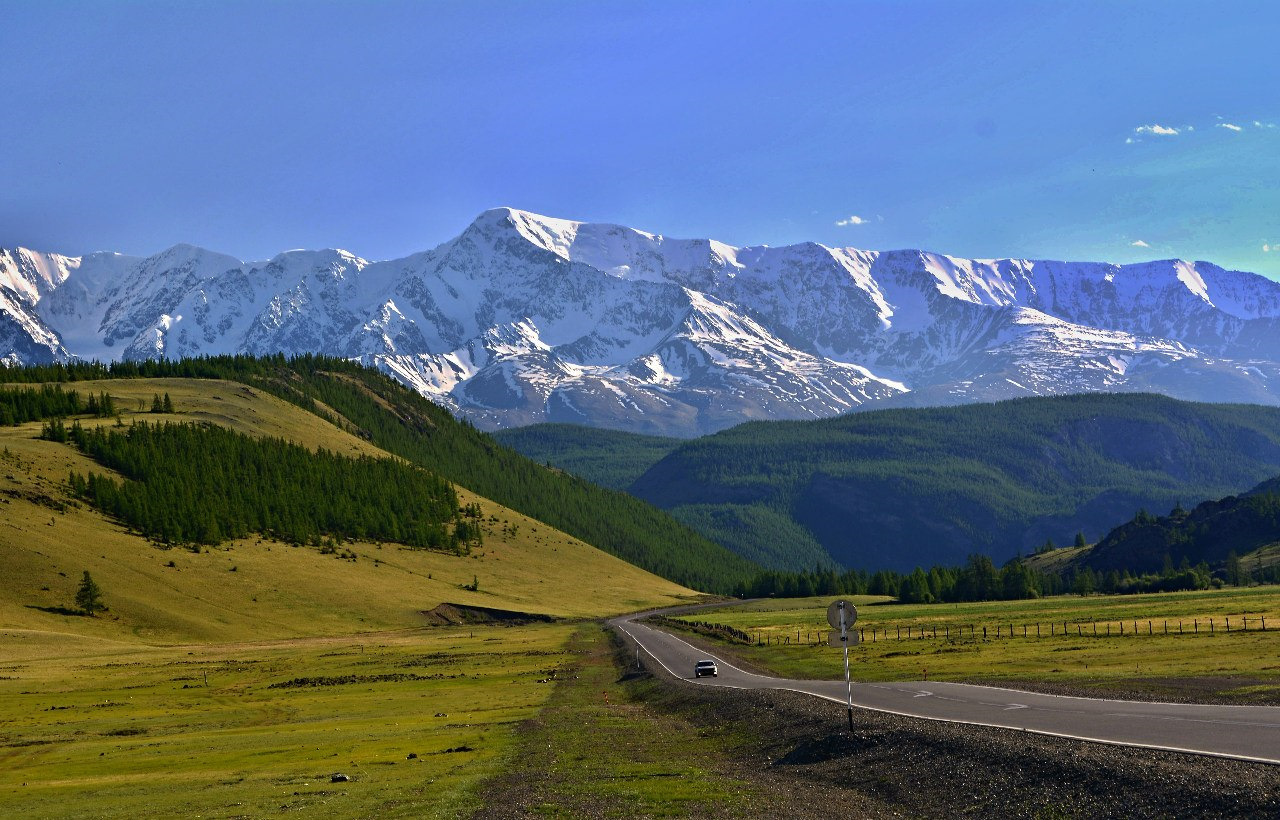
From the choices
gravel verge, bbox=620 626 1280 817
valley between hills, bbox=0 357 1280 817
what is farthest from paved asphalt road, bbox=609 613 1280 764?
valley between hills, bbox=0 357 1280 817

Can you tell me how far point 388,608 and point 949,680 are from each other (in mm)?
125185

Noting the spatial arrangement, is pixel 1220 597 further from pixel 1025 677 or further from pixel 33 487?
pixel 33 487

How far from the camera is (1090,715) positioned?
3994 cm

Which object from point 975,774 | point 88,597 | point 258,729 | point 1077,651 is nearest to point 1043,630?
point 1077,651

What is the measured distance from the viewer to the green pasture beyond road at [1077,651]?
55.6 metres

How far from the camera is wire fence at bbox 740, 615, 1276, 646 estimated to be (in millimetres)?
94875

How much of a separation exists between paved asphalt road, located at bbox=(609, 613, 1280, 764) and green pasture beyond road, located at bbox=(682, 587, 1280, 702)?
14.8ft

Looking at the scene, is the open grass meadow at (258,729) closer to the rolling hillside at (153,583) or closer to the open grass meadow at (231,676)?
the open grass meadow at (231,676)

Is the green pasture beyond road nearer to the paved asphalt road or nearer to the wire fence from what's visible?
the wire fence

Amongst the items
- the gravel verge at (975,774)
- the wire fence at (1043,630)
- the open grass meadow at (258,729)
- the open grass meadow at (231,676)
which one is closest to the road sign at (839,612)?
the gravel verge at (975,774)

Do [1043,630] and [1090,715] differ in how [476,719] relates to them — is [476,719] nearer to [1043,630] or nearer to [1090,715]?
[1090,715]

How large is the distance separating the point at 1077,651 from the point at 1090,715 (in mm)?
41264

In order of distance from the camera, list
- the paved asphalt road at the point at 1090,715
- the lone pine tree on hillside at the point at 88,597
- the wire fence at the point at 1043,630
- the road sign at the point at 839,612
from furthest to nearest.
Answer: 1. the lone pine tree on hillside at the point at 88,597
2. the wire fence at the point at 1043,630
3. the road sign at the point at 839,612
4. the paved asphalt road at the point at 1090,715

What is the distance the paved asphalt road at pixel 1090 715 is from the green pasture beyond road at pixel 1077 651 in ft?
14.8
